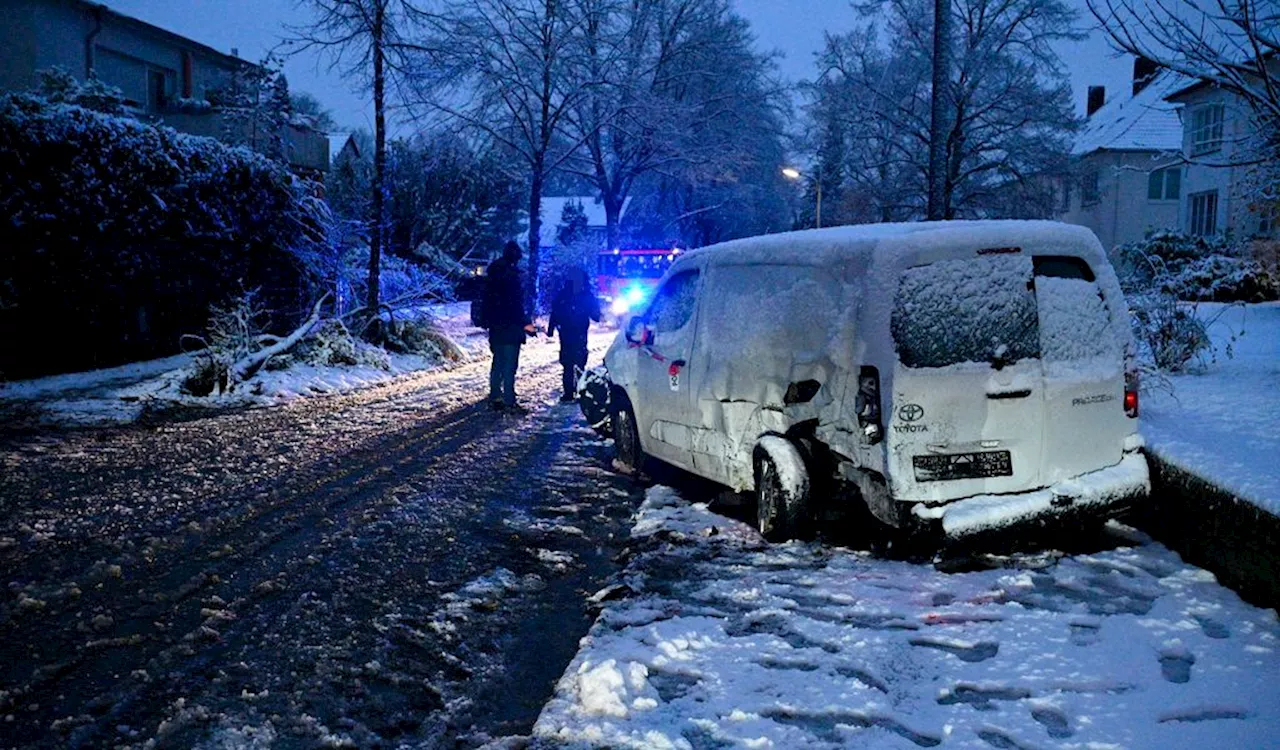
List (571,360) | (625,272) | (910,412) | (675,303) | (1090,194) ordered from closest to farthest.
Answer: (910,412) → (675,303) → (571,360) → (625,272) → (1090,194)

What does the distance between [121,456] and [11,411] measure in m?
2.96

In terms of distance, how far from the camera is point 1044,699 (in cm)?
371

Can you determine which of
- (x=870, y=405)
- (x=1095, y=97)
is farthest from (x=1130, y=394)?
(x=1095, y=97)

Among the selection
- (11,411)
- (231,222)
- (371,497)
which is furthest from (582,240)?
(371,497)

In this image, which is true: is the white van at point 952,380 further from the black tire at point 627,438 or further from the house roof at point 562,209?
the house roof at point 562,209

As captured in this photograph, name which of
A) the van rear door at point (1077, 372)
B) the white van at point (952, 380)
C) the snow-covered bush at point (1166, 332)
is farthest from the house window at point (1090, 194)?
the white van at point (952, 380)

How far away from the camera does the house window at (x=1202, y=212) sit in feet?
108

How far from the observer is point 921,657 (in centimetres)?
417

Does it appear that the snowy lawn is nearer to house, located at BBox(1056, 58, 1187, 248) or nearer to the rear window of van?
the rear window of van

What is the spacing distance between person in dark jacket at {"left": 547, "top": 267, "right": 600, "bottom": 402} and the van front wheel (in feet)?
22.7

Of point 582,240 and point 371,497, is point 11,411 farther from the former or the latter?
point 582,240

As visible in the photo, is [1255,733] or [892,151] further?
[892,151]

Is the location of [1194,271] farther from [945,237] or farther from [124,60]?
[124,60]

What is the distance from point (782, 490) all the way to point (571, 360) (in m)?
7.52
